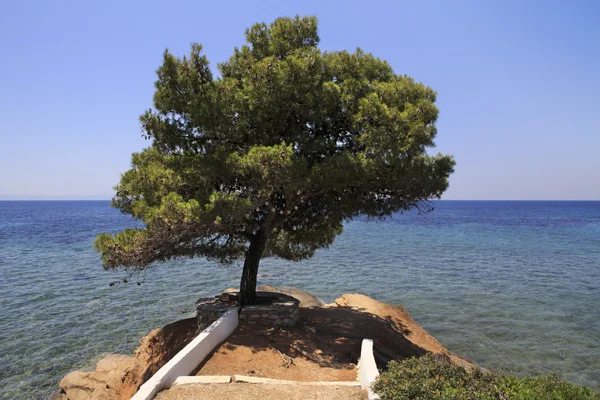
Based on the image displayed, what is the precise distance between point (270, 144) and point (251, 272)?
12.2ft

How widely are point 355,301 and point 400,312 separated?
1730 mm

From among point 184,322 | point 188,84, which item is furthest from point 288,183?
point 184,322

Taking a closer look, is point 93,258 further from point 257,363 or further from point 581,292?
point 581,292

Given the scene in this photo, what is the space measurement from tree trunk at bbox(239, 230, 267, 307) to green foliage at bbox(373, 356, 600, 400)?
5.93 meters

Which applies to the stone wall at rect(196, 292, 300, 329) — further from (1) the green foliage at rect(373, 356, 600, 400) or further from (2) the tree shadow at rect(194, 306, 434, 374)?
(1) the green foliage at rect(373, 356, 600, 400)

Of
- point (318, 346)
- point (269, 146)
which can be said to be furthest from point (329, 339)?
point (269, 146)

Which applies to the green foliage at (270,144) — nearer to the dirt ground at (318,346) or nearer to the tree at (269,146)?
the tree at (269,146)

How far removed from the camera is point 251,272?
454 inches

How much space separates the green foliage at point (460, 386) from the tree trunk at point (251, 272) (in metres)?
5.93

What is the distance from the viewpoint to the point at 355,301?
15.6 metres

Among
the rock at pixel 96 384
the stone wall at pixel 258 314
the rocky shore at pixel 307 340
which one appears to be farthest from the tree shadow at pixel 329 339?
the rock at pixel 96 384

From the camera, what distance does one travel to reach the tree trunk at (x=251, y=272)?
11469 millimetres

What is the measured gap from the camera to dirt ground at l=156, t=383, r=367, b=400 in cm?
676

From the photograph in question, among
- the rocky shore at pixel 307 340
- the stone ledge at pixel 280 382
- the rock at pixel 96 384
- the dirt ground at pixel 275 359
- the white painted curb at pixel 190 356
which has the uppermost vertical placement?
the white painted curb at pixel 190 356
